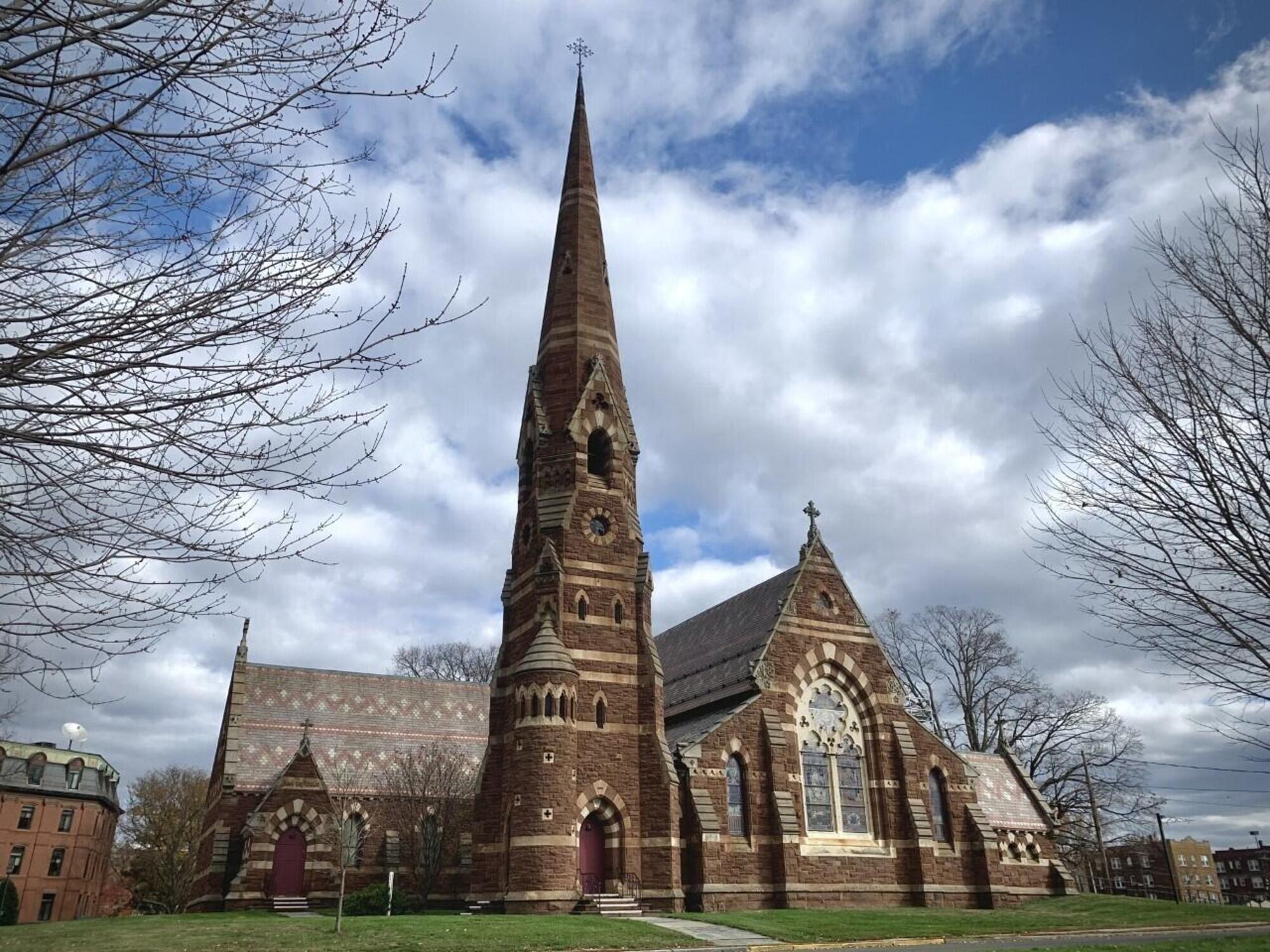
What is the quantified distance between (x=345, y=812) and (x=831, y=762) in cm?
1789

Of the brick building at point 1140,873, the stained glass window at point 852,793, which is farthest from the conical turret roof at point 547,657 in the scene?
the brick building at point 1140,873

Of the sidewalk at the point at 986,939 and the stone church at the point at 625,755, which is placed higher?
the stone church at the point at 625,755

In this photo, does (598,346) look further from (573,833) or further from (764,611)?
(573,833)

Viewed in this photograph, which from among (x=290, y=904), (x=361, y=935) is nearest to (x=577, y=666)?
(x=361, y=935)

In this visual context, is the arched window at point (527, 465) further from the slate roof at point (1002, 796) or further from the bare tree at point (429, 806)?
the slate roof at point (1002, 796)

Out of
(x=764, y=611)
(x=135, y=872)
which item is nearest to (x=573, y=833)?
(x=764, y=611)

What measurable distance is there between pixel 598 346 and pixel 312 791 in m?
19.6

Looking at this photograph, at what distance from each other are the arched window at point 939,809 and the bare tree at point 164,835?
3582cm

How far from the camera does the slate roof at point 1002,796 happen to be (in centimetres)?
3506

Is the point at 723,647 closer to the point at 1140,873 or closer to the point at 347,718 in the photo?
the point at 347,718

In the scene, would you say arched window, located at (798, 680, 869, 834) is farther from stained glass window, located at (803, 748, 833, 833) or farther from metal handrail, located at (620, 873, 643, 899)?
metal handrail, located at (620, 873, 643, 899)

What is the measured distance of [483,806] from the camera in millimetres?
29281

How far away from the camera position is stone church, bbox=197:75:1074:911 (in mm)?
27500

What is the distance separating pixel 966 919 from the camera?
24.5 metres
